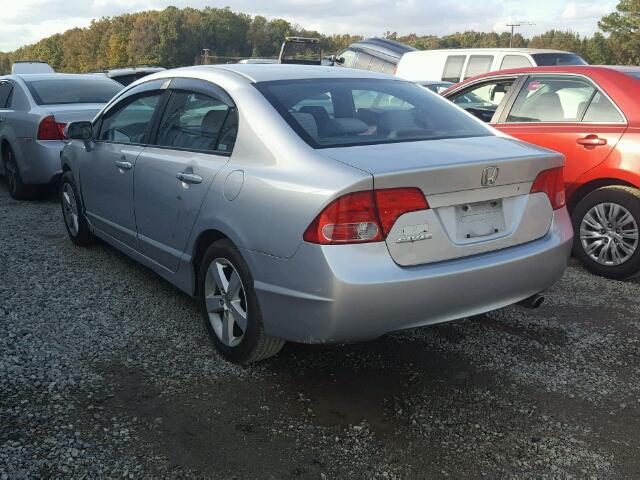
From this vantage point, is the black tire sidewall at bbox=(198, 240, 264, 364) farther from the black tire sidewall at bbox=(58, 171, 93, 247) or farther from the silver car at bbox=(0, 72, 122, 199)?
the silver car at bbox=(0, 72, 122, 199)

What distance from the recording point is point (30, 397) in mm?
3039

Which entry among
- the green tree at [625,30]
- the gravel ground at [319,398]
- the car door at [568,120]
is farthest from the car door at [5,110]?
the green tree at [625,30]

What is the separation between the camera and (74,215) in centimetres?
565

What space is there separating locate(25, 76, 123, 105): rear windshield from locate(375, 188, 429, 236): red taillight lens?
621 cm

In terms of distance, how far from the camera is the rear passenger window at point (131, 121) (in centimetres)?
430

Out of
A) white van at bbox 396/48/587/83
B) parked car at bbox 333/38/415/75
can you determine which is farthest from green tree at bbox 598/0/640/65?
white van at bbox 396/48/587/83

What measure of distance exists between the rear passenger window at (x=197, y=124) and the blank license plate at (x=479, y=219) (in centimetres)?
125

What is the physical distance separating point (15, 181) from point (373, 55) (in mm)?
12996

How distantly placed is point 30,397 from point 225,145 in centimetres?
156

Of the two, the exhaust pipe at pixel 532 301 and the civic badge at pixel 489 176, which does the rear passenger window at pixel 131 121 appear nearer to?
the civic badge at pixel 489 176

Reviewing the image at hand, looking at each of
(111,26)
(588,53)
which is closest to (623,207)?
(588,53)

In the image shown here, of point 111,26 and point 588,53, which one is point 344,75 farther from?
point 111,26

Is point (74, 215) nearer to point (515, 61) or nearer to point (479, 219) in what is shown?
point (479, 219)

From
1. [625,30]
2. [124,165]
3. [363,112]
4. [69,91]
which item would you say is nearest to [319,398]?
[363,112]
